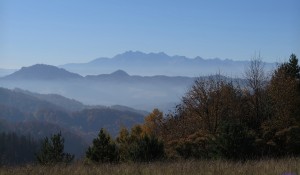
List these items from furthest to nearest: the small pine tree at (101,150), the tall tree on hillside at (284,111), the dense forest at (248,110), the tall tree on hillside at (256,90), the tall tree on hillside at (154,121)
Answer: the tall tree on hillside at (154,121)
the tall tree on hillside at (256,90)
the dense forest at (248,110)
the tall tree on hillside at (284,111)
the small pine tree at (101,150)

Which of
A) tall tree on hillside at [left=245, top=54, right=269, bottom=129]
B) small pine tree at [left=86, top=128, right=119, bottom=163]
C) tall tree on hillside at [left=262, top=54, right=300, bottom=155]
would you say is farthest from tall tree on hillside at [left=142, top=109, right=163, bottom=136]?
small pine tree at [left=86, top=128, right=119, bottom=163]

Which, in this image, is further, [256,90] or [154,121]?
[154,121]

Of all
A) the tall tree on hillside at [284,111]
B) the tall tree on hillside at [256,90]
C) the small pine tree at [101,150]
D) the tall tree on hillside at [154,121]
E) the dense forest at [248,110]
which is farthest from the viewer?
the tall tree on hillside at [154,121]

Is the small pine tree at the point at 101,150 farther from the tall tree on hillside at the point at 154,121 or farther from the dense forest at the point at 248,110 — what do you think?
the tall tree on hillside at the point at 154,121

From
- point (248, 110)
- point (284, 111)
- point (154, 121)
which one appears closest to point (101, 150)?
point (284, 111)

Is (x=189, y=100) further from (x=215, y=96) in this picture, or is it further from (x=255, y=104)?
(x=255, y=104)

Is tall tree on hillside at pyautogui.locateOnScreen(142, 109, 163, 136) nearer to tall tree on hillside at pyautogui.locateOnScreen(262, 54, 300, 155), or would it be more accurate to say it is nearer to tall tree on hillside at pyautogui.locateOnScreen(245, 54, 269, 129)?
tall tree on hillside at pyautogui.locateOnScreen(245, 54, 269, 129)

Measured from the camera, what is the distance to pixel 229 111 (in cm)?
4775

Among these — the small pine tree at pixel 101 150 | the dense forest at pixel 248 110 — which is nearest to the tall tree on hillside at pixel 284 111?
the dense forest at pixel 248 110

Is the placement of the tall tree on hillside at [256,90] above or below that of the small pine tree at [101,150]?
above

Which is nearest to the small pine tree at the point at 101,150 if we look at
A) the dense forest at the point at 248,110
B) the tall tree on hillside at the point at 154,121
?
the dense forest at the point at 248,110

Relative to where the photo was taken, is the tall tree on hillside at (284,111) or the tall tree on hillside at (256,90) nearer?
the tall tree on hillside at (284,111)

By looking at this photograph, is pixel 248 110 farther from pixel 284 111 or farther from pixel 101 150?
pixel 101 150

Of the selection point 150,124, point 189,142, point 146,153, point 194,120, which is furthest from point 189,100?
point 146,153
